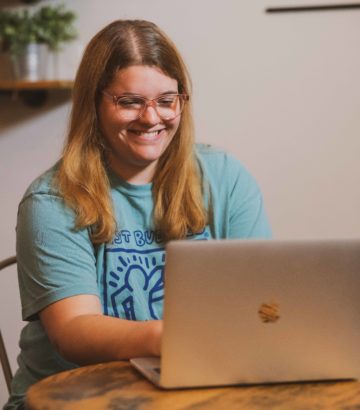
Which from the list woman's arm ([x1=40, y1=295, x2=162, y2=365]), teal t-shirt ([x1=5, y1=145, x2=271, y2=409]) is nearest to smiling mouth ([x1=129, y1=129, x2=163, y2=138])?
teal t-shirt ([x1=5, y1=145, x2=271, y2=409])

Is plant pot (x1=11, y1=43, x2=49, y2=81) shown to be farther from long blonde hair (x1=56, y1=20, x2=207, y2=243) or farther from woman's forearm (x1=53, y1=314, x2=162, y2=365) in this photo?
woman's forearm (x1=53, y1=314, x2=162, y2=365)

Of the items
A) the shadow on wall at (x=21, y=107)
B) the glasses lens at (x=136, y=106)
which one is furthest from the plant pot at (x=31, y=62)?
→ the glasses lens at (x=136, y=106)

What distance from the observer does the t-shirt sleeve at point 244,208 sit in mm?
1900

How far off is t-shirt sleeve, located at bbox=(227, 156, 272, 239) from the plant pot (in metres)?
0.87

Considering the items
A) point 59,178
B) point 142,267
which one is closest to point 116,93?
point 59,178

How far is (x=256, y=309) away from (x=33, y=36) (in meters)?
1.59

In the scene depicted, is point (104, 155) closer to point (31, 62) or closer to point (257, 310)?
point (257, 310)

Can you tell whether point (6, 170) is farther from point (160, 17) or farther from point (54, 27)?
point (160, 17)

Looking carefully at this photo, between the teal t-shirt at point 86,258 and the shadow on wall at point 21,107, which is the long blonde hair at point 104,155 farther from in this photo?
the shadow on wall at point 21,107

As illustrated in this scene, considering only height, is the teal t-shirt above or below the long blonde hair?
below

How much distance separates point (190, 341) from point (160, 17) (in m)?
1.62

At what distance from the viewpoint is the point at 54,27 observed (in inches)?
101

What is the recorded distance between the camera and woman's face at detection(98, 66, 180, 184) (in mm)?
1764

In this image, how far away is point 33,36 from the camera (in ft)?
8.37
